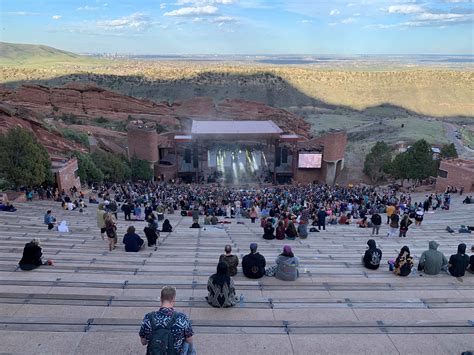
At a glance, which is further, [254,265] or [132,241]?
[132,241]

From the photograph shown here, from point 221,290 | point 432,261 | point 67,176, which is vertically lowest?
point 67,176

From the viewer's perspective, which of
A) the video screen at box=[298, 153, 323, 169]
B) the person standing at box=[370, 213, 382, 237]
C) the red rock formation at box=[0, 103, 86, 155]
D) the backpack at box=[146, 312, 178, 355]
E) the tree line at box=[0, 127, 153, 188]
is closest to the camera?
the backpack at box=[146, 312, 178, 355]

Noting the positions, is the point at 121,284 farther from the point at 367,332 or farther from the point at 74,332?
the point at 367,332

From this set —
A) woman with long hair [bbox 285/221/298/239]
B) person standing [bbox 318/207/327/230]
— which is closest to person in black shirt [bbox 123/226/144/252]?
woman with long hair [bbox 285/221/298/239]

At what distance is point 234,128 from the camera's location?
1864 inches

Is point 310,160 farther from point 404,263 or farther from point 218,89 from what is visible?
point 218,89

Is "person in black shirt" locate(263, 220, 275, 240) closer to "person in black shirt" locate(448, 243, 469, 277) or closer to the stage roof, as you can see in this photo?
"person in black shirt" locate(448, 243, 469, 277)

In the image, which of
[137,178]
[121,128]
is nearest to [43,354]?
[137,178]

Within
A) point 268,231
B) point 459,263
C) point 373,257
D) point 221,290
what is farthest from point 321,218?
point 221,290

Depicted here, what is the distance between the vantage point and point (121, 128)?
58.8 metres

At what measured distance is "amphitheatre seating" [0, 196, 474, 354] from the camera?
5.75 meters

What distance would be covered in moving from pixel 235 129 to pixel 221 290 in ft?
134

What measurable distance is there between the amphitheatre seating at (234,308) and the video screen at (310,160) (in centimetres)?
3564

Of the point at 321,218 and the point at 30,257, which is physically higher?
the point at 30,257
